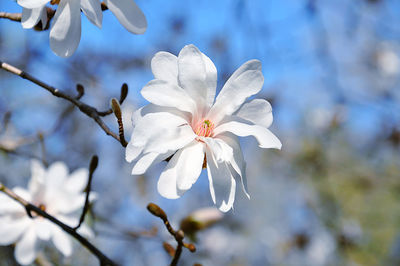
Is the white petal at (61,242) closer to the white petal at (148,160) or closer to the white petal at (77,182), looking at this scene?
the white petal at (77,182)

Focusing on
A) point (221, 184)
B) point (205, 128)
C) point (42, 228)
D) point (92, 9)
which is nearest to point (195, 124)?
point (205, 128)

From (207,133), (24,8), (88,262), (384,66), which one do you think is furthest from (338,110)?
(24,8)

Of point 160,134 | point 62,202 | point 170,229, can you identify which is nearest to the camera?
point 160,134

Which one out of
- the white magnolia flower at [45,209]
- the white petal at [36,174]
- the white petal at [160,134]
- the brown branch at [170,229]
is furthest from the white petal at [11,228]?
the white petal at [160,134]

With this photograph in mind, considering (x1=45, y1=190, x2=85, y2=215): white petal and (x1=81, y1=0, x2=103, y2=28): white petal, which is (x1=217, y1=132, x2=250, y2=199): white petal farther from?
(x1=45, y1=190, x2=85, y2=215): white petal

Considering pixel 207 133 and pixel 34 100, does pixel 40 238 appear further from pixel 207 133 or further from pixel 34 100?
pixel 34 100

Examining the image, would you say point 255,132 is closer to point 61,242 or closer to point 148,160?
point 148,160
